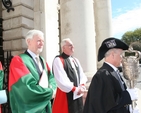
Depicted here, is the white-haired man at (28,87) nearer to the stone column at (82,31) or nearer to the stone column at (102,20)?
the stone column at (82,31)

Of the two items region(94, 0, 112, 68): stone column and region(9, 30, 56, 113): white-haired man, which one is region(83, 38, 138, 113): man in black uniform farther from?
region(94, 0, 112, 68): stone column

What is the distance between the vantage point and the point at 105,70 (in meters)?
2.49

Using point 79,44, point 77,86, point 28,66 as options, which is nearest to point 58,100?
point 77,86

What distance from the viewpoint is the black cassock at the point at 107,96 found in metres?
2.33

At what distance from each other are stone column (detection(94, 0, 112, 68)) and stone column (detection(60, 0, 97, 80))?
192 inches

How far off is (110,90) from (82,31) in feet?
14.7

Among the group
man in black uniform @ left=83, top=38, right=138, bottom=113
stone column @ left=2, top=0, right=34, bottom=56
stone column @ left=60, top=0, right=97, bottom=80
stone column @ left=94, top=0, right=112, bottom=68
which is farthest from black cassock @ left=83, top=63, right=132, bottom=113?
stone column @ left=94, top=0, right=112, bottom=68

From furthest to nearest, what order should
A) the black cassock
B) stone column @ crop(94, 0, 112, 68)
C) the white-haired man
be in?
stone column @ crop(94, 0, 112, 68) → the white-haired man → the black cassock

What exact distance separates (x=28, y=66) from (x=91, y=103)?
1286 mm

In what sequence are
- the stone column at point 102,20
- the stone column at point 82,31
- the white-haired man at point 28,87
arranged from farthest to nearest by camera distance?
the stone column at point 102,20 < the stone column at point 82,31 < the white-haired man at point 28,87

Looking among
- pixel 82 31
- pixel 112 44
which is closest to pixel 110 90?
pixel 112 44

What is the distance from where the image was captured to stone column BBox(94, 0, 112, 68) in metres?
11.6

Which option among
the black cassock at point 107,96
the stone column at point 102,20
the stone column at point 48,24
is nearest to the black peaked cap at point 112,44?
the black cassock at point 107,96

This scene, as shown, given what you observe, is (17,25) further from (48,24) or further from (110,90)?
A: (110,90)
